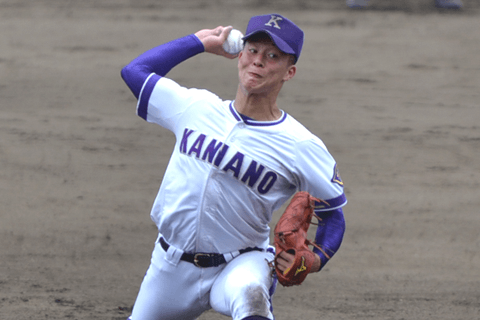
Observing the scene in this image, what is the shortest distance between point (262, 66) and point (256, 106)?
20 cm

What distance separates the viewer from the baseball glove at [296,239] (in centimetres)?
277

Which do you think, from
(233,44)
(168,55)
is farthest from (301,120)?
(168,55)

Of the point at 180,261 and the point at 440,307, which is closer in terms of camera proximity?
the point at 180,261

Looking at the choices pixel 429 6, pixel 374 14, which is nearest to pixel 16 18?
pixel 374 14

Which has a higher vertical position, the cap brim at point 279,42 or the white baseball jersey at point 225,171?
the cap brim at point 279,42

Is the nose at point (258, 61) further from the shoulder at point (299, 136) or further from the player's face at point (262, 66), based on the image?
the shoulder at point (299, 136)

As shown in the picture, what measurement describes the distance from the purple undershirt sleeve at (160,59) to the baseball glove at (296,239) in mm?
911

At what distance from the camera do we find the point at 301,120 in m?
6.89

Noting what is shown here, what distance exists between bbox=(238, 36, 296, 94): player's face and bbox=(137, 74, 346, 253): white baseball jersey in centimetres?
17

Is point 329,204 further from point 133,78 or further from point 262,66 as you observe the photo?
point 133,78

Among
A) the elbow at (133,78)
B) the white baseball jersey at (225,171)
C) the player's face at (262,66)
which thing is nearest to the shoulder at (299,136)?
the white baseball jersey at (225,171)

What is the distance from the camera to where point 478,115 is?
716cm

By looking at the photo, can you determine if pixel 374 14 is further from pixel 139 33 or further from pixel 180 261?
→ pixel 180 261

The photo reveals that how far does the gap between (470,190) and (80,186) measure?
12.3 ft
